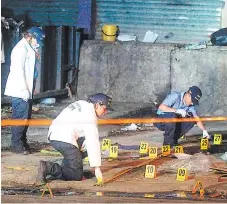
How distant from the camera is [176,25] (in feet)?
57.5

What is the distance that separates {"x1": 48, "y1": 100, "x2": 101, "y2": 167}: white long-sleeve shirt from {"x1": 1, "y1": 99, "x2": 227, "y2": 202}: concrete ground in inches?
22.0

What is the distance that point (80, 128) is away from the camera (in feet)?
31.9

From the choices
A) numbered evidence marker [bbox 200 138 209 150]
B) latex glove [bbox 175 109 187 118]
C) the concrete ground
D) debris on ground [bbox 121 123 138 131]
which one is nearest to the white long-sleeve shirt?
the concrete ground

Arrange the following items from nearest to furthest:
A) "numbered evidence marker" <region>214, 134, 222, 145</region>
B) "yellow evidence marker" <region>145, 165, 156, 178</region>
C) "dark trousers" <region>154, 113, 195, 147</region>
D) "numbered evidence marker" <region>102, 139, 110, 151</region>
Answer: "yellow evidence marker" <region>145, 165, 156, 178</region> < "numbered evidence marker" <region>102, 139, 110, 151</region> < "dark trousers" <region>154, 113, 195, 147</region> < "numbered evidence marker" <region>214, 134, 222, 145</region>

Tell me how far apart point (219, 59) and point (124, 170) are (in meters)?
6.44

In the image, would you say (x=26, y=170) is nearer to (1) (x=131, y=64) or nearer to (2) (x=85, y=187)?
(2) (x=85, y=187)

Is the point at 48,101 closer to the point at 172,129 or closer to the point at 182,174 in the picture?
the point at 172,129

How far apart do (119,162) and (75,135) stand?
5.21 ft

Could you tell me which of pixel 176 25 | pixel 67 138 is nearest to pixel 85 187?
pixel 67 138

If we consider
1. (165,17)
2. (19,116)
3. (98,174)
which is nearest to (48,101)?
(165,17)

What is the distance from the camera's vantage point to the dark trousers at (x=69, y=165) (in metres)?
9.87

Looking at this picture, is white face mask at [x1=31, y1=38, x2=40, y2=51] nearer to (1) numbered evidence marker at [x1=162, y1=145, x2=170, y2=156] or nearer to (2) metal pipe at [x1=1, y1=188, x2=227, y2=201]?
(1) numbered evidence marker at [x1=162, y1=145, x2=170, y2=156]

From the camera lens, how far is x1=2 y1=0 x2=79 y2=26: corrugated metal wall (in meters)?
16.3

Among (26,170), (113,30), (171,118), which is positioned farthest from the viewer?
(113,30)
